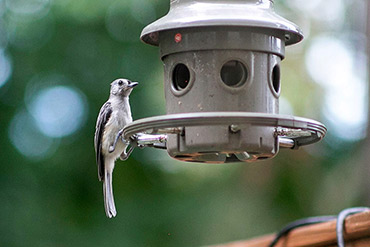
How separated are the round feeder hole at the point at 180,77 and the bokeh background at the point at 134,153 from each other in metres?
4.84

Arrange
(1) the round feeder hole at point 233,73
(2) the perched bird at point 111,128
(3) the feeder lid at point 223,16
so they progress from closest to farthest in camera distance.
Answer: (3) the feeder lid at point 223,16
(1) the round feeder hole at point 233,73
(2) the perched bird at point 111,128

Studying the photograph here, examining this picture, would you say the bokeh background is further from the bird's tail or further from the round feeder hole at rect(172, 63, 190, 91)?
the round feeder hole at rect(172, 63, 190, 91)

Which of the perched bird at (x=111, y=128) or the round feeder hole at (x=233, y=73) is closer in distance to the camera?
the round feeder hole at (x=233, y=73)

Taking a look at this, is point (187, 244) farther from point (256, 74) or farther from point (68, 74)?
point (256, 74)

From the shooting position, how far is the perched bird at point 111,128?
4539mm

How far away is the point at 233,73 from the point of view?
143 inches

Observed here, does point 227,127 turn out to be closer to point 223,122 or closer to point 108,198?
point 223,122

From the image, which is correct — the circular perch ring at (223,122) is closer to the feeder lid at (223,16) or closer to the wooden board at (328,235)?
the feeder lid at (223,16)

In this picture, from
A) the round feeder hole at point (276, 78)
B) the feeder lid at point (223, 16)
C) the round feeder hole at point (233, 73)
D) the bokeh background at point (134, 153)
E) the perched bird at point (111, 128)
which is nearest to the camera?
the feeder lid at point (223, 16)

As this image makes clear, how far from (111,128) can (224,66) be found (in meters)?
1.10

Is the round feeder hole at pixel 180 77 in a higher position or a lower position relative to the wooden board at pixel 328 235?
higher

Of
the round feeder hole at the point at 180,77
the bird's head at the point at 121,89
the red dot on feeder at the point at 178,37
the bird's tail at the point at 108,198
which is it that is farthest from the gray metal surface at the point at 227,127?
the bird's head at the point at 121,89

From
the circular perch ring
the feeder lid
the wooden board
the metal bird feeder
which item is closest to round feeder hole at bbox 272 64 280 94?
the metal bird feeder

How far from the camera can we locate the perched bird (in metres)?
4.54
